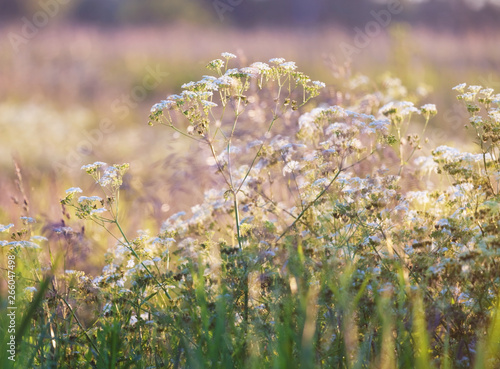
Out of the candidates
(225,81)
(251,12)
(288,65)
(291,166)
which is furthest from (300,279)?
(251,12)

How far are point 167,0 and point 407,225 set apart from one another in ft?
62.3

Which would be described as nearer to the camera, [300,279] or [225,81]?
[300,279]

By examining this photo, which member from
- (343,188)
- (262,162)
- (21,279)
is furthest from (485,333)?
(21,279)

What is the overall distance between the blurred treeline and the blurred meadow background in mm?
69

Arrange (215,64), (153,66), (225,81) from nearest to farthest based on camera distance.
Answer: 1. (225,81)
2. (215,64)
3. (153,66)

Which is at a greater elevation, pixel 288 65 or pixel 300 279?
pixel 288 65

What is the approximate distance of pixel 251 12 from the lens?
20.8 metres

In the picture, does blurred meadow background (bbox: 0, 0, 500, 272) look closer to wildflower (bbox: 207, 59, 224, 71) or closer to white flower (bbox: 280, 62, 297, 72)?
wildflower (bbox: 207, 59, 224, 71)

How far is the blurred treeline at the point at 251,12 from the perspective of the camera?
59.1 ft

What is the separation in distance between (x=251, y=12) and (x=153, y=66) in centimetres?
781

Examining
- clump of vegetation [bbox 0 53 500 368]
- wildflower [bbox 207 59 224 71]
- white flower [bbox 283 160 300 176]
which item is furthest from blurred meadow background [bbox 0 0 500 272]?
white flower [bbox 283 160 300 176]

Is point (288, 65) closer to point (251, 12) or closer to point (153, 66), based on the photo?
point (153, 66)

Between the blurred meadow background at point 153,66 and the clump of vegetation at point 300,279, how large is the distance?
64 cm

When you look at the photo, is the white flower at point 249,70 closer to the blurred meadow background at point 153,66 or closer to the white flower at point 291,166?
the white flower at point 291,166
